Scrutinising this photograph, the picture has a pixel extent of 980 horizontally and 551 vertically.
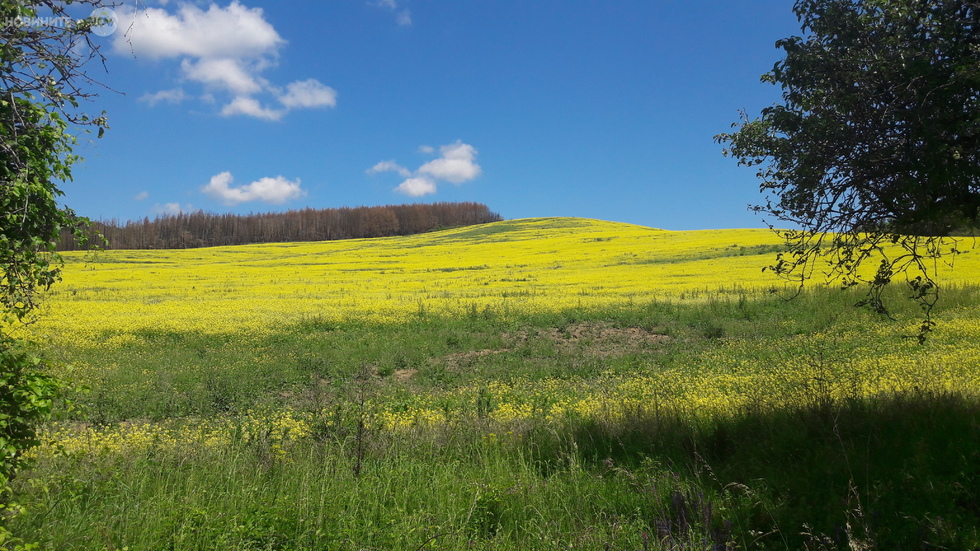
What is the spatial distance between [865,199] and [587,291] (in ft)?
70.0

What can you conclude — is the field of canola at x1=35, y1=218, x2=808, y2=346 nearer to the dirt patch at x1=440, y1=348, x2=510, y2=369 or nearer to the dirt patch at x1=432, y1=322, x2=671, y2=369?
the dirt patch at x1=432, y1=322, x2=671, y2=369

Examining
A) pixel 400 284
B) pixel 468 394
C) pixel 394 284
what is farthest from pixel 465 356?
pixel 394 284

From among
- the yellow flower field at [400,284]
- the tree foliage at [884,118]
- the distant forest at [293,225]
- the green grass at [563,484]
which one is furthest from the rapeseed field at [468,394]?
the distant forest at [293,225]

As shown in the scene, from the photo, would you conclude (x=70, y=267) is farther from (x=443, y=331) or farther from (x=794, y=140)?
(x=794, y=140)

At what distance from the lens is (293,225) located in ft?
401

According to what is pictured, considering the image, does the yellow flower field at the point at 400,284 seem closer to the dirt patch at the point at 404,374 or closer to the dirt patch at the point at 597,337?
the dirt patch at the point at 597,337

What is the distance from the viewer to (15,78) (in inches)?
162

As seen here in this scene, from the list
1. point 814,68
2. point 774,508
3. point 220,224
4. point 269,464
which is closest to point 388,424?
point 269,464

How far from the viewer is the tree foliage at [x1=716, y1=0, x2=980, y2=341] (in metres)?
5.10

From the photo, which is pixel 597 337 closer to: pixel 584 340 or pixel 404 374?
pixel 584 340

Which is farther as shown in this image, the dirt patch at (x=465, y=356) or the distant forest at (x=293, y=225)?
the distant forest at (x=293, y=225)

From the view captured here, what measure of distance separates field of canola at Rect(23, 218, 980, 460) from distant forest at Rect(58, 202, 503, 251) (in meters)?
53.3

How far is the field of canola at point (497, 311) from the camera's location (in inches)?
336

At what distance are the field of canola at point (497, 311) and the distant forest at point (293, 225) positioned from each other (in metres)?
53.3
